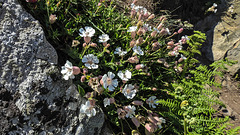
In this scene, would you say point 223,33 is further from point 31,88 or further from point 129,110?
point 31,88

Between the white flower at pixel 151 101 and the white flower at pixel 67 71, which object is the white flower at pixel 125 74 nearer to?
the white flower at pixel 151 101

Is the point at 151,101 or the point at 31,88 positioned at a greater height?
the point at 31,88

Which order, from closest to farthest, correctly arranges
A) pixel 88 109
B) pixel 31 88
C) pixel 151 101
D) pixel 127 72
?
pixel 31 88 < pixel 88 109 < pixel 127 72 < pixel 151 101

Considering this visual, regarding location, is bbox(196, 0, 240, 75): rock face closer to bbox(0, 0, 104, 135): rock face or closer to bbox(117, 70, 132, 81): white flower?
bbox(117, 70, 132, 81): white flower

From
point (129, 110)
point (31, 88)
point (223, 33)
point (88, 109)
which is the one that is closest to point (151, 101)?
point (129, 110)

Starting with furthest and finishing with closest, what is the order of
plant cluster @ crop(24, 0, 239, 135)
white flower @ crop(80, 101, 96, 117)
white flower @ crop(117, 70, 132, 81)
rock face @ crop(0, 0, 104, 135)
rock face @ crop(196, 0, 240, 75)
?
rock face @ crop(196, 0, 240, 75) → white flower @ crop(117, 70, 132, 81) → plant cluster @ crop(24, 0, 239, 135) → white flower @ crop(80, 101, 96, 117) → rock face @ crop(0, 0, 104, 135)

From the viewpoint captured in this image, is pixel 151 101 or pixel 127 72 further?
pixel 151 101

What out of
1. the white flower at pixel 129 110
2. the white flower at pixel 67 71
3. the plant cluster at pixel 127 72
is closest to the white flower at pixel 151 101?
the plant cluster at pixel 127 72

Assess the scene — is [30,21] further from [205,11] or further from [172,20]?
[205,11]

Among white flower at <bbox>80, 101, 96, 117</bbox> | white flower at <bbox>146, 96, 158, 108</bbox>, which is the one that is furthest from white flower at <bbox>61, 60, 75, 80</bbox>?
white flower at <bbox>146, 96, 158, 108</bbox>
